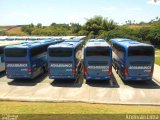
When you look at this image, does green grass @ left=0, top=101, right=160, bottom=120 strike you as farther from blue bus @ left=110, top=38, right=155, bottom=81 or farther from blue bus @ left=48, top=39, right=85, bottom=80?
blue bus @ left=48, top=39, right=85, bottom=80

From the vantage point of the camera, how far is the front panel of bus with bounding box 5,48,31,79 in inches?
834

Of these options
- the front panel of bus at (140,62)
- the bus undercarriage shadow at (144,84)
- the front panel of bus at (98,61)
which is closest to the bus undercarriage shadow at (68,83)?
the front panel of bus at (98,61)

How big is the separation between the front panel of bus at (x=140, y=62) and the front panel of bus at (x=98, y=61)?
66.7 inches

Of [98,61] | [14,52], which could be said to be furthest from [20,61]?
[98,61]

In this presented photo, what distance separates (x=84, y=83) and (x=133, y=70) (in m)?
4.35

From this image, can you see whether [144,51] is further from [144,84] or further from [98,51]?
[98,51]

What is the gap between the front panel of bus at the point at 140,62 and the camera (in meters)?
20.4

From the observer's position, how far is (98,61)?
68.0ft

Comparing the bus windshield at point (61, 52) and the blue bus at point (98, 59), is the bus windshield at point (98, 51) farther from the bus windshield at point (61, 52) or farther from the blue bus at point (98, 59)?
the bus windshield at point (61, 52)

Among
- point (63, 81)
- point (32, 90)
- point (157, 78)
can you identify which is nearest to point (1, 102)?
point (32, 90)

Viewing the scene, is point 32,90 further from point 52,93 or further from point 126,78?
point 126,78

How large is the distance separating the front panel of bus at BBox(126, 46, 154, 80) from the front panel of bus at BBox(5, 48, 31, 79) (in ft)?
27.8

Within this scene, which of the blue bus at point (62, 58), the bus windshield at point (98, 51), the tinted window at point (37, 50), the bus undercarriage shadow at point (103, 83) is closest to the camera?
the bus windshield at point (98, 51)

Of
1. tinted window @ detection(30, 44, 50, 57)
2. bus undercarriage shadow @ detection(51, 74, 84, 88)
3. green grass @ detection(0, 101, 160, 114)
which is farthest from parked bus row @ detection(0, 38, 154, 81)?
green grass @ detection(0, 101, 160, 114)
